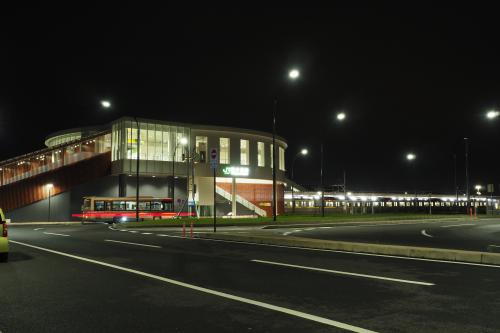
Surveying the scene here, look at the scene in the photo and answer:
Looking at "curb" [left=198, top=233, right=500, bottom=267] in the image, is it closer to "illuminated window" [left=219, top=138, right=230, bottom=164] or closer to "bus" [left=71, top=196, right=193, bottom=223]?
"bus" [left=71, top=196, right=193, bottom=223]

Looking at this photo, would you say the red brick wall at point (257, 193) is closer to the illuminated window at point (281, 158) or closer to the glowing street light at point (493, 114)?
the illuminated window at point (281, 158)

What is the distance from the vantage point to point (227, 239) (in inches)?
810

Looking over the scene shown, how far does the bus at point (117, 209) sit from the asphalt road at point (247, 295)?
3607 cm

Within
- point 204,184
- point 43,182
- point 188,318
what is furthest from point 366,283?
point 204,184

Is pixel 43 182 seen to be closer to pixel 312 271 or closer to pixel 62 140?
pixel 62 140

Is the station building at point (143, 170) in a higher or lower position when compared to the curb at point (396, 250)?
higher

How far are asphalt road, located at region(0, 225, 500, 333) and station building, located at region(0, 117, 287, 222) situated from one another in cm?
4039

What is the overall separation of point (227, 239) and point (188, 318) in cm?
1452

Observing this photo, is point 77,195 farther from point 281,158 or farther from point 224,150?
point 281,158


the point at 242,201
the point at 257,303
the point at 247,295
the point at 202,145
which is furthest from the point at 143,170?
the point at 257,303

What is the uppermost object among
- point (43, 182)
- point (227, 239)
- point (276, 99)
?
point (276, 99)

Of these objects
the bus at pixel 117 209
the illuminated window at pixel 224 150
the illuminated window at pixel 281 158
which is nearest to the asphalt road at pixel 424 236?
the bus at pixel 117 209

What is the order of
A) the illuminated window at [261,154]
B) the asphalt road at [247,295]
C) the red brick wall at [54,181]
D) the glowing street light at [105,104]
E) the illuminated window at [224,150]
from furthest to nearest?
the illuminated window at [261,154] → the illuminated window at [224,150] → the red brick wall at [54,181] → the glowing street light at [105,104] → the asphalt road at [247,295]

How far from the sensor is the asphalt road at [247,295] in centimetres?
581
